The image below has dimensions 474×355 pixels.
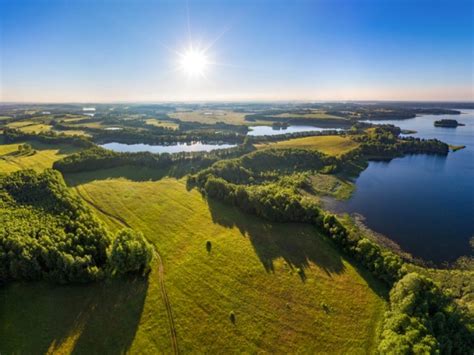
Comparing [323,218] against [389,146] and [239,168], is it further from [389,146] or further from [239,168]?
[389,146]

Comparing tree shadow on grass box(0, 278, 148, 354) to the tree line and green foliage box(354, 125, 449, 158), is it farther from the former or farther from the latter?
green foliage box(354, 125, 449, 158)

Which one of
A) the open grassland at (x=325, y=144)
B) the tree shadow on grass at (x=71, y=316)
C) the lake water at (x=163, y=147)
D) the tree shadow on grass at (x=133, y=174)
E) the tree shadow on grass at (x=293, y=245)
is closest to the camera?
the tree shadow on grass at (x=71, y=316)

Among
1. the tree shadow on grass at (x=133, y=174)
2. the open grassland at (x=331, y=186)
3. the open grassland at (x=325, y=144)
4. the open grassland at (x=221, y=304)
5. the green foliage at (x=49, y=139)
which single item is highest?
the green foliage at (x=49, y=139)

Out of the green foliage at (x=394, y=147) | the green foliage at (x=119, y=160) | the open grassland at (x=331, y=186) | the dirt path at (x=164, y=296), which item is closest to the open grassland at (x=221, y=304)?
the dirt path at (x=164, y=296)

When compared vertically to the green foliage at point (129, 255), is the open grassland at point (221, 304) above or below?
below

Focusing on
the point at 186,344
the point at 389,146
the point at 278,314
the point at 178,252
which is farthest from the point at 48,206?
the point at 389,146

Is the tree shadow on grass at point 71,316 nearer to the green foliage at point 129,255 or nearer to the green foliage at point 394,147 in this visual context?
the green foliage at point 129,255

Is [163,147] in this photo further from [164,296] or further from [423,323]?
[423,323]

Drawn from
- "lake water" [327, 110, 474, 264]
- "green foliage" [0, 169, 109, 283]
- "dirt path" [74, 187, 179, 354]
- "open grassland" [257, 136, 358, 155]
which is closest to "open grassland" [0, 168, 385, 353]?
"dirt path" [74, 187, 179, 354]

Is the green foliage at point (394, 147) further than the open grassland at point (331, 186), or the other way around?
the green foliage at point (394, 147)
